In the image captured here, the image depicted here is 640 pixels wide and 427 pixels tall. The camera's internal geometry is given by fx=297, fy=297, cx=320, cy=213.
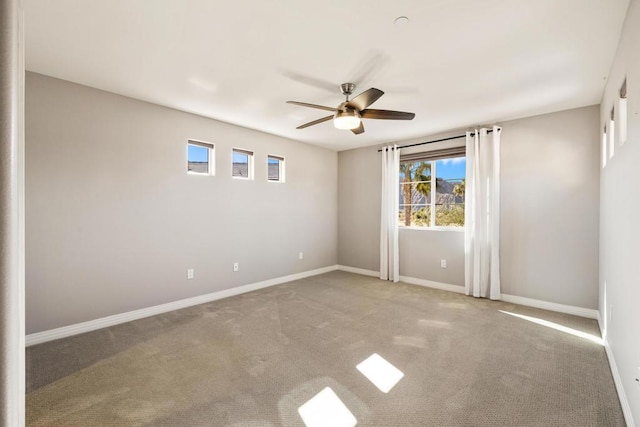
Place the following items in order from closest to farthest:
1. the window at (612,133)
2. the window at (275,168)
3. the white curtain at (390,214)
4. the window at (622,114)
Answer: the window at (622,114) < the window at (612,133) < the window at (275,168) < the white curtain at (390,214)

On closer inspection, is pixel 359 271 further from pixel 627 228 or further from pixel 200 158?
pixel 627 228

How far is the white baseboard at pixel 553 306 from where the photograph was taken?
3571mm

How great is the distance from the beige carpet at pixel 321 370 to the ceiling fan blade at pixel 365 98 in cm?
228

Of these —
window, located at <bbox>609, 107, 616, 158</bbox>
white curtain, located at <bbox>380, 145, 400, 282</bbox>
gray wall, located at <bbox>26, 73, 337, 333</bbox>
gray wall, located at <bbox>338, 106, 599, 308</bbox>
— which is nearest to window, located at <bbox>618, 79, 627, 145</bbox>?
window, located at <bbox>609, 107, 616, 158</bbox>

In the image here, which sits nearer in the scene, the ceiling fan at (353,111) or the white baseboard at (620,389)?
the white baseboard at (620,389)

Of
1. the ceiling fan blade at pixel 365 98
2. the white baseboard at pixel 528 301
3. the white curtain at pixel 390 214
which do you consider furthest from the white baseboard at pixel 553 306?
the ceiling fan blade at pixel 365 98

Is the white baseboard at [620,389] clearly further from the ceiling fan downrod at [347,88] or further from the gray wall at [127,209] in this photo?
the gray wall at [127,209]

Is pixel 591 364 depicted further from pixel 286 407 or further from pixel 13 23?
pixel 13 23

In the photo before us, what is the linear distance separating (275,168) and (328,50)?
114 inches

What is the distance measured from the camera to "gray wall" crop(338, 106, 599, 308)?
359 centimetres

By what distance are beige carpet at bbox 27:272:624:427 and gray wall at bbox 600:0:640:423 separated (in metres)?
0.35

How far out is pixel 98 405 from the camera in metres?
1.98

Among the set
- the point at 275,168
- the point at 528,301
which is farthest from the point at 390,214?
the point at 528,301

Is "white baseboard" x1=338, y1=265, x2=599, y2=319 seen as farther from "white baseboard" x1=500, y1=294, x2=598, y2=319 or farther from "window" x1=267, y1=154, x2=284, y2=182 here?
"window" x1=267, y1=154, x2=284, y2=182
